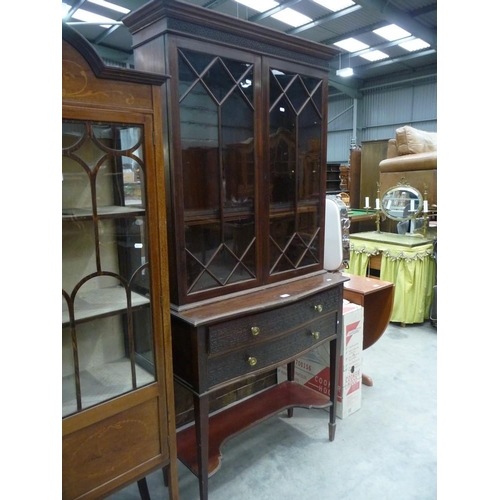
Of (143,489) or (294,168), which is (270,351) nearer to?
(143,489)

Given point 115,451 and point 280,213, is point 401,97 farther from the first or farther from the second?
point 115,451

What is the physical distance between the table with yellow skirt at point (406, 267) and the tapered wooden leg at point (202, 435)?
2.41 m

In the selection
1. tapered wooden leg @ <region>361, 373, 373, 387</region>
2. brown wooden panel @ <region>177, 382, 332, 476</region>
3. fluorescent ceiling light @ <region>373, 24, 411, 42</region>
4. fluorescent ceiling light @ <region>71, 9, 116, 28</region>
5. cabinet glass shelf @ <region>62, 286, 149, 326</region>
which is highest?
fluorescent ceiling light @ <region>373, 24, 411, 42</region>

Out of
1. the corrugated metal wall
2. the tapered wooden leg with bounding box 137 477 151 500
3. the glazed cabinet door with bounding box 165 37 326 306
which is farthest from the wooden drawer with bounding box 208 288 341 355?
the corrugated metal wall

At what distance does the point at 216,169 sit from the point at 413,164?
296cm

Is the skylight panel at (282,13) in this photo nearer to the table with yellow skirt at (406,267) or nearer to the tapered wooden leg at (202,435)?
the table with yellow skirt at (406,267)

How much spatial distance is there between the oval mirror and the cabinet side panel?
124 inches

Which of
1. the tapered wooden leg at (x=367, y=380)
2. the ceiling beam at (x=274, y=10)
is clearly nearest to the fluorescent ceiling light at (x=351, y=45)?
the ceiling beam at (x=274, y=10)

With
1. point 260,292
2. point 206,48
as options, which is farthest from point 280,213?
point 206,48

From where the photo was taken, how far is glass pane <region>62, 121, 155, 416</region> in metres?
1.17

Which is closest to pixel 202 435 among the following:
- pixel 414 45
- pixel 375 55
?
pixel 414 45

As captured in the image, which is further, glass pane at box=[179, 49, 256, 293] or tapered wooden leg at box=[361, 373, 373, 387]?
tapered wooden leg at box=[361, 373, 373, 387]

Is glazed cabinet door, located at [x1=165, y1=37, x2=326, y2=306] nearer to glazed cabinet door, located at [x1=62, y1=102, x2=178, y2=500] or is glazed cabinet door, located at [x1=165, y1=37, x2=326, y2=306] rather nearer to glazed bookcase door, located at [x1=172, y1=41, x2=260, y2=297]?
glazed bookcase door, located at [x1=172, y1=41, x2=260, y2=297]
